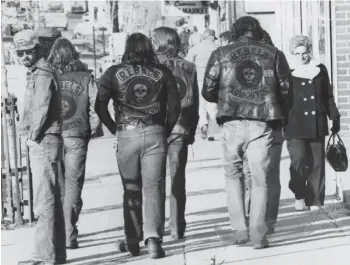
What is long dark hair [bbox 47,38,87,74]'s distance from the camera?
276 inches

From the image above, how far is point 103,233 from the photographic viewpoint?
7.91 meters

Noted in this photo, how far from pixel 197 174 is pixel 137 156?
4.66m

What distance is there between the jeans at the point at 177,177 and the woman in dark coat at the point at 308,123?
1265 mm

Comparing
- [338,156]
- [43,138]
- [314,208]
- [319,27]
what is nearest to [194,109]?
[43,138]

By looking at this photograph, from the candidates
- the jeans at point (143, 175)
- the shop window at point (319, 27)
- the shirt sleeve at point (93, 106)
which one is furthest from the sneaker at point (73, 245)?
the shop window at point (319, 27)

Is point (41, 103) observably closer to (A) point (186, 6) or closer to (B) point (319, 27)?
(B) point (319, 27)

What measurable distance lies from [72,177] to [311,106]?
7.64 feet

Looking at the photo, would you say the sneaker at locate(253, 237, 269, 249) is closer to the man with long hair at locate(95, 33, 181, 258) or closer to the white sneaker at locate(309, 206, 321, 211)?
the man with long hair at locate(95, 33, 181, 258)

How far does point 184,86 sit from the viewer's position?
24.4ft

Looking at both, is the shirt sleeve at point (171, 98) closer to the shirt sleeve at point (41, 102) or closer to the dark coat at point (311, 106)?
the shirt sleeve at point (41, 102)

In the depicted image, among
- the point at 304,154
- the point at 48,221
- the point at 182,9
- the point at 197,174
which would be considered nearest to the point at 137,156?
the point at 48,221

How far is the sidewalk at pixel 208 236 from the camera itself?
265 inches

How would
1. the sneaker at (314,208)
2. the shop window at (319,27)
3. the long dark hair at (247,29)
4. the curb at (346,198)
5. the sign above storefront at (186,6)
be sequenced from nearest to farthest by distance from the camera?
the long dark hair at (247,29)
the curb at (346,198)
the sneaker at (314,208)
the shop window at (319,27)
the sign above storefront at (186,6)

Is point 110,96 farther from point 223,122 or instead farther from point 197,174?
point 197,174
